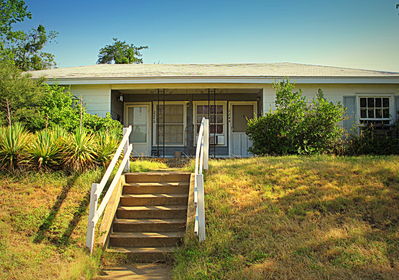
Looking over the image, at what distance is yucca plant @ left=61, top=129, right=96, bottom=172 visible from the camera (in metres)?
6.83

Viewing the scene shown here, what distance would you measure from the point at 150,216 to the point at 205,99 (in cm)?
825

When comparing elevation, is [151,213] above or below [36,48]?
below

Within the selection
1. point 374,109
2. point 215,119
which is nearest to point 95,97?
point 215,119

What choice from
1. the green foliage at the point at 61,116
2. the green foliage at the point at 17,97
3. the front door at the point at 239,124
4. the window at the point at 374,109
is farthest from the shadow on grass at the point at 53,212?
the window at the point at 374,109

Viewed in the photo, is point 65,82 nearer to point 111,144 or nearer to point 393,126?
point 111,144

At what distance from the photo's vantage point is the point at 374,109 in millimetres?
11680

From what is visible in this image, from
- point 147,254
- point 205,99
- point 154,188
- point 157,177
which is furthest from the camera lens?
point 205,99

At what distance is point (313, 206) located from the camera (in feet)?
18.3

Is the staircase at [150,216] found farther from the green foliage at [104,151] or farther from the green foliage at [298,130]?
the green foliage at [298,130]

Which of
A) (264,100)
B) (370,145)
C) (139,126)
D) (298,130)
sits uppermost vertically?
(264,100)

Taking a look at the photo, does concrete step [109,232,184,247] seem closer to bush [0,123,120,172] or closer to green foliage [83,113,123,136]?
bush [0,123,120,172]

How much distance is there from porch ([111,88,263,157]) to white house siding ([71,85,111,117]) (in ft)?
4.52

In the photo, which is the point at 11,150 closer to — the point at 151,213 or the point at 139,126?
the point at 151,213

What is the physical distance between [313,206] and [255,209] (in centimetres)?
100
